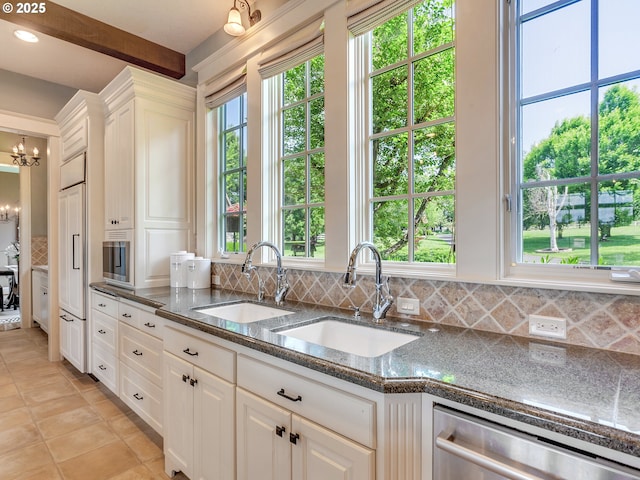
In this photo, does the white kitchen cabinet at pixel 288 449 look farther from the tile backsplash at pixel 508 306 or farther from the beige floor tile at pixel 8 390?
the beige floor tile at pixel 8 390

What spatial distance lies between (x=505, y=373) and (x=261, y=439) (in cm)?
91

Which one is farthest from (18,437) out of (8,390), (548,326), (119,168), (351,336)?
(548,326)

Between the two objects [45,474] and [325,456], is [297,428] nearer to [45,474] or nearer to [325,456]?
[325,456]

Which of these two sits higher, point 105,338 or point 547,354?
point 547,354

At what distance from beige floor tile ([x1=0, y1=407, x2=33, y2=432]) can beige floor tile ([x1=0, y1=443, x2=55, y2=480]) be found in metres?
0.41

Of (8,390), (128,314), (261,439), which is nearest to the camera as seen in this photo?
(261,439)

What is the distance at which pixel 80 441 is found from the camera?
7.41 ft

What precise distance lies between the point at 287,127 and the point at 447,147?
122cm

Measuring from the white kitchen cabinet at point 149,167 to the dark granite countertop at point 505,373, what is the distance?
1.59 meters

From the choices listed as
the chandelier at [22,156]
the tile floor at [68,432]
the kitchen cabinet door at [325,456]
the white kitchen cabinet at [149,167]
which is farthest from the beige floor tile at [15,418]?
the chandelier at [22,156]

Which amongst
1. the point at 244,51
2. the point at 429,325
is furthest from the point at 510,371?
the point at 244,51

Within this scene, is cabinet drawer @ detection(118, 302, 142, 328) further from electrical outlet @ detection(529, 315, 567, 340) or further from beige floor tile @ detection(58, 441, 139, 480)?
electrical outlet @ detection(529, 315, 567, 340)

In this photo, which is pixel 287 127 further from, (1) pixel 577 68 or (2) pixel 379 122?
(1) pixel 577 68

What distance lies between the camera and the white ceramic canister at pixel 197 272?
2729 mm
